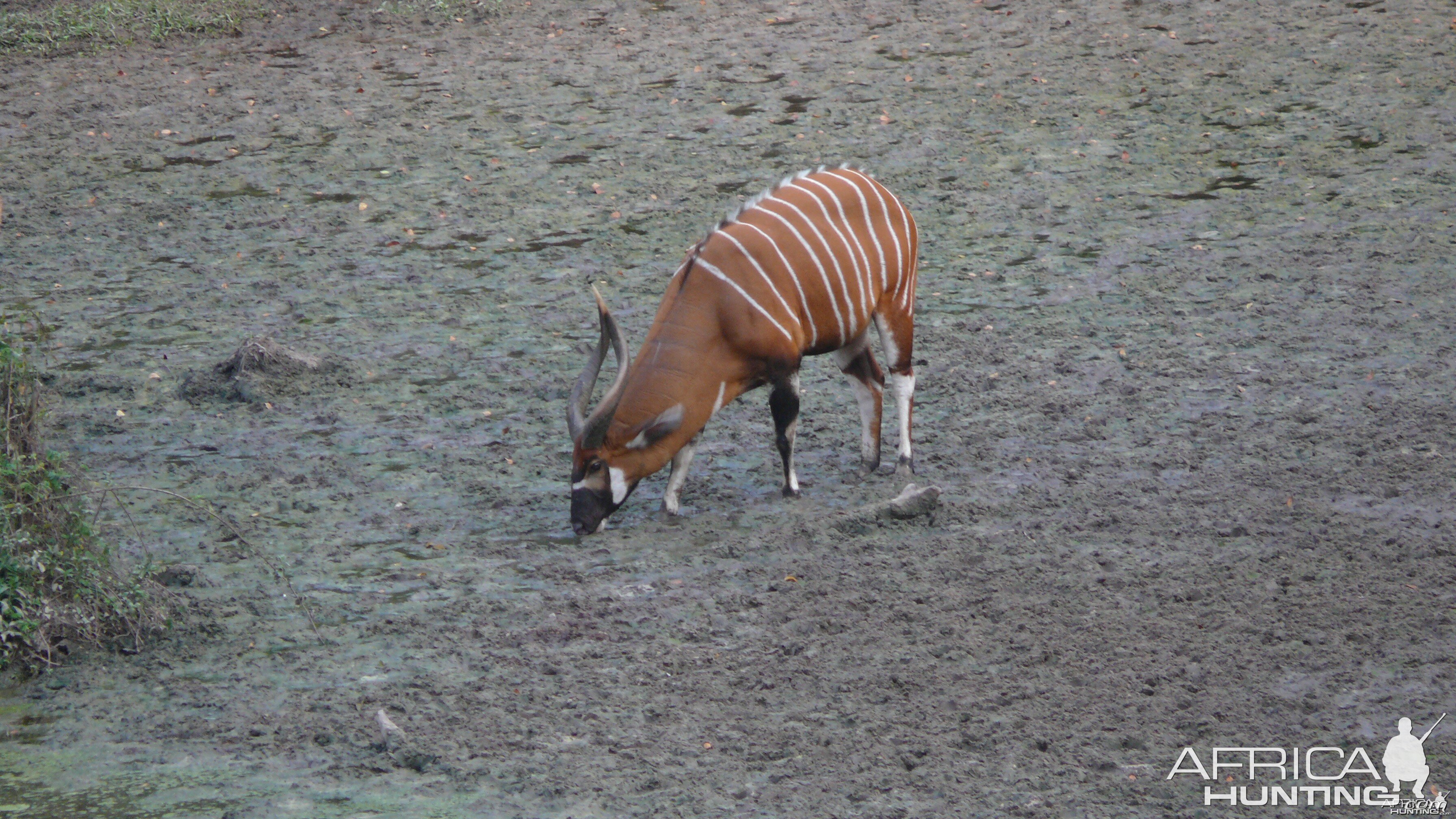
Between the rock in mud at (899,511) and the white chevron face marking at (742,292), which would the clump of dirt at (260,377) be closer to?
the white chevron face marking at (742,292)

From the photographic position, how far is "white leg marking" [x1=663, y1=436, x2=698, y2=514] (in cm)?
653

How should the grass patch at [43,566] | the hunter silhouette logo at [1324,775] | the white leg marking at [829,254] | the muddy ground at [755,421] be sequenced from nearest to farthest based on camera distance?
the hunter silhouette logo at [1324,775], the muddy ground at [755,421], the grass patch at [43,566], the white leg marking at [829,254]

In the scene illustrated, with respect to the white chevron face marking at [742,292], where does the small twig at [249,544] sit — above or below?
below

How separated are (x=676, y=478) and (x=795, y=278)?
1.06m

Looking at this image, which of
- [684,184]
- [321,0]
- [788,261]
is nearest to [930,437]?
[788,261]

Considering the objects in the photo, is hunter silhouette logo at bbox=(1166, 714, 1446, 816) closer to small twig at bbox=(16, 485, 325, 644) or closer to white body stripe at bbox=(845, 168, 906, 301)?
white body stripe at bbox=(845, 168, 906, 301)

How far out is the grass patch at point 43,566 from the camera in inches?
208

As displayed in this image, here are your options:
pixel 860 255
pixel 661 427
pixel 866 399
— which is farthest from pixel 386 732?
pixel 860 255

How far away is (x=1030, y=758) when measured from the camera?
4637mm

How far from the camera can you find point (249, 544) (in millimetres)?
5906

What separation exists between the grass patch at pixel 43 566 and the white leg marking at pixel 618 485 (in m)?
1.87

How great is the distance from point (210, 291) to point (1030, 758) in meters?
6.72

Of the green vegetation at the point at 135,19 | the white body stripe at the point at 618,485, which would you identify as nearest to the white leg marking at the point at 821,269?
the white body stripe at the point at 618,485

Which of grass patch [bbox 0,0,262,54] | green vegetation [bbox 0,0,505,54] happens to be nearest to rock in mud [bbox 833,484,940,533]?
green vegetation [bbox 0,0,505,54]
